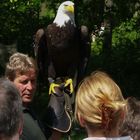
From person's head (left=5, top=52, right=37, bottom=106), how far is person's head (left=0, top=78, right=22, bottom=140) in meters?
1.38

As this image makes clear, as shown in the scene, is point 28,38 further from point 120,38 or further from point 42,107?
point 120,38

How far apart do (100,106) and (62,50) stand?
107 inches

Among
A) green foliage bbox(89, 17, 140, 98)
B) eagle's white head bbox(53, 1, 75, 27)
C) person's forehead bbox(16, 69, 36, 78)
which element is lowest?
green foliage bbox(89, 17, 140, 98)

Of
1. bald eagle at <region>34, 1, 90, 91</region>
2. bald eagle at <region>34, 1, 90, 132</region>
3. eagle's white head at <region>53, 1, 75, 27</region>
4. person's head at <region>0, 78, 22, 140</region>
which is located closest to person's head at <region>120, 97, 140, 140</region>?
person's head at <region>0, 78, 22, 140</region>

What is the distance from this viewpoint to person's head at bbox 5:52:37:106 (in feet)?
11.9

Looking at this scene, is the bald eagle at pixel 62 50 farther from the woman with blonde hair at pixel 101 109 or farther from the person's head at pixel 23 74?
the woman with blonde hair at pixel 101 109

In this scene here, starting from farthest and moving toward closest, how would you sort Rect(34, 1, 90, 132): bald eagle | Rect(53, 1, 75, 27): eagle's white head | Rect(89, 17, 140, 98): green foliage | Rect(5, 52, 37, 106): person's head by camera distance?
1. Rect(89, 17, 140, 98): green foliage
2. Rect(53, 1, 75, 27): eagle's white head
3. Rect(34, 1, 90, 132): bald eagle
4. Rect(5, 52, 37, 106): person's head

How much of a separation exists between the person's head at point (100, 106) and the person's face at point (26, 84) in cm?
93

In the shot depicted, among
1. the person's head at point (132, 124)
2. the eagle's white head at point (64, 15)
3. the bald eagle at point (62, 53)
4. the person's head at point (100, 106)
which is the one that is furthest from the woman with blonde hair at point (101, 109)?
the eagle's white head at point (64, 15)

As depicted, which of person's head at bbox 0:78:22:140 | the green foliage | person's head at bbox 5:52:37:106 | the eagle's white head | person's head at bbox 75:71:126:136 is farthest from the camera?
the green foliage

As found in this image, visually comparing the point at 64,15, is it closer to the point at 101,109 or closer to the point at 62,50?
the point at 62,50

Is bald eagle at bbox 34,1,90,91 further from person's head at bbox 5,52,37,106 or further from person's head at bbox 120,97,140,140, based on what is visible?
person's head at bbox 120,97,140,140

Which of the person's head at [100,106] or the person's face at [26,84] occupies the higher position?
the person's head at [100,106]

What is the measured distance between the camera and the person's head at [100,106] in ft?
8.87
